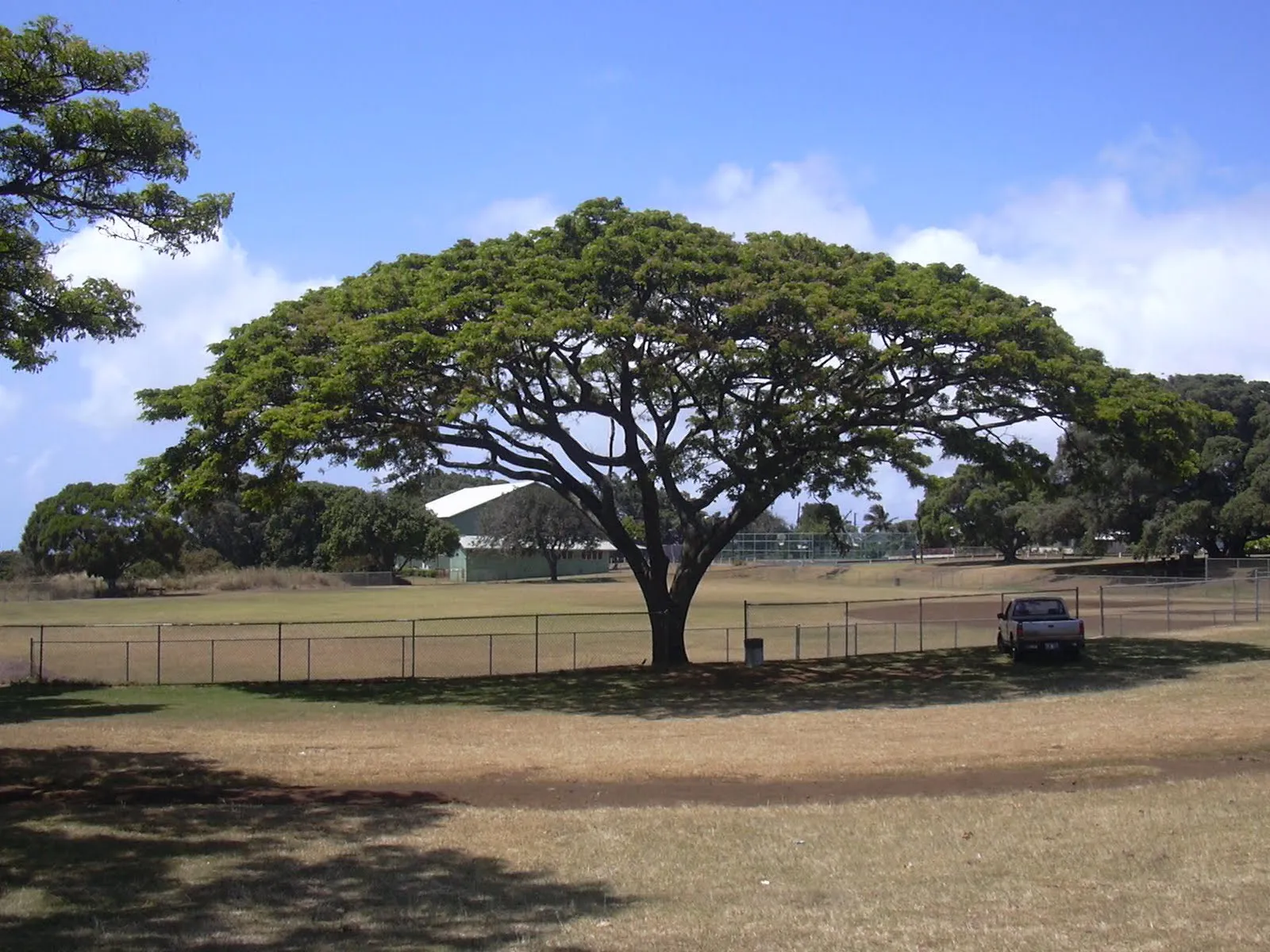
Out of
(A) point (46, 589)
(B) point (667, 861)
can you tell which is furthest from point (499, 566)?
(B) point (667, 861)

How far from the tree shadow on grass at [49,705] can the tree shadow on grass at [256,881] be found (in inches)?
482

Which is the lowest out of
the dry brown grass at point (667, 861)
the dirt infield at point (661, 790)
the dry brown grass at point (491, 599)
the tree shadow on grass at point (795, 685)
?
the dry brown grass at point (491, 599)

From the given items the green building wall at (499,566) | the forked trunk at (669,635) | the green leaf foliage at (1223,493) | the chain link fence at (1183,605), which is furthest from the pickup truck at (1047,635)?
the green building wall at (499,566)

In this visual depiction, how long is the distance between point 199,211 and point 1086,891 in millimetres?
12834

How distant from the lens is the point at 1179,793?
13.7 m

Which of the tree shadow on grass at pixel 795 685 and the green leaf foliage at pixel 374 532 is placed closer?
the tree shadow on grass at pixel 795 685

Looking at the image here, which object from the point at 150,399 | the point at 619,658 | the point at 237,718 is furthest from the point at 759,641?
the point at 150,399

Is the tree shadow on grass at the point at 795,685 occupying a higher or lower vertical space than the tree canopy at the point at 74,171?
lower

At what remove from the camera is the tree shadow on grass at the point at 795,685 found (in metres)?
29.1

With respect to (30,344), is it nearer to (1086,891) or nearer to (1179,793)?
(1086,891)

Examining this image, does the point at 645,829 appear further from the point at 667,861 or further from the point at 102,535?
the point at 102,535

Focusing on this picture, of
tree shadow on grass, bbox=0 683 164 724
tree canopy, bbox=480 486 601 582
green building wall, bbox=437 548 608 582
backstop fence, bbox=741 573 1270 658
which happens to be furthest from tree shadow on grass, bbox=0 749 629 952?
green building wall, bbox=437 548 608 582

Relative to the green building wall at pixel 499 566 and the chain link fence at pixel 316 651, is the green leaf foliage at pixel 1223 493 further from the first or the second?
the green building wall at pixel 499 566

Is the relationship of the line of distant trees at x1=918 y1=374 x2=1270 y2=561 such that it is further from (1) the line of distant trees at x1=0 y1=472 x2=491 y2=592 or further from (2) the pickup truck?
(1) the line of distant trees at x1=0 y1=472 x2=491 y2=592
